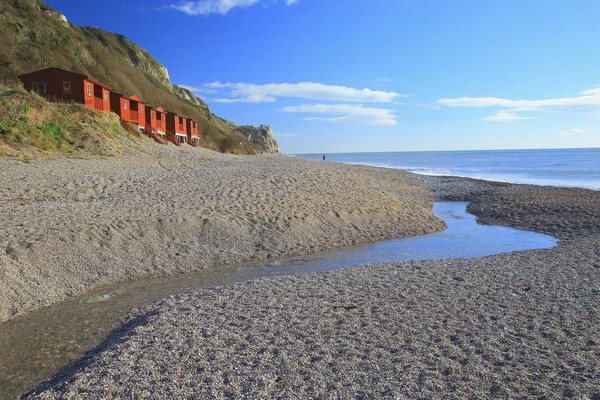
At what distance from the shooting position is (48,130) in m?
22.1

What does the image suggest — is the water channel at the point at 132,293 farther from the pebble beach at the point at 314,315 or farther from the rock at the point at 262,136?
the rock at the point at 262,136

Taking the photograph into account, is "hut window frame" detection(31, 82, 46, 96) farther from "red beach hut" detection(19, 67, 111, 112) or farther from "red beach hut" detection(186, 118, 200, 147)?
"red beach hut" detection(186, 118, 200, 147)

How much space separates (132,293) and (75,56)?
2032 inches

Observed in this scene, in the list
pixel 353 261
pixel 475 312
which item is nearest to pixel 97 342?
pixel 475 312

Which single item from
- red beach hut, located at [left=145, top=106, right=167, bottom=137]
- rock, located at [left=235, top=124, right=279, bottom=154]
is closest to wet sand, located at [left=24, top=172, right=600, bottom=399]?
red beach hut, located at [left=145, top=106, right=167, bottom=137]

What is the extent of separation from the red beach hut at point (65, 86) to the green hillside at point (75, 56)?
1615 mm

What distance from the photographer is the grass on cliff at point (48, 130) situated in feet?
65.0

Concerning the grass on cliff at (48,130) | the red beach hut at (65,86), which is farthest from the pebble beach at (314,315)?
the red beach hut at (65,86)

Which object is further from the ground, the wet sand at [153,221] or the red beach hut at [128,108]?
the red beach hut at [128,108]

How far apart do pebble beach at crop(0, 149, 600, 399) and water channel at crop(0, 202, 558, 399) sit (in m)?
0.41

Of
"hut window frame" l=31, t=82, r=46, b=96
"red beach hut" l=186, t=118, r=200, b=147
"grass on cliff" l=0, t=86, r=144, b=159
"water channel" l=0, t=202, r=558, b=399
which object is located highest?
"hut window frame" l=31, t=82, r=46, b=96

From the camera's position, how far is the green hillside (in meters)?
42.0

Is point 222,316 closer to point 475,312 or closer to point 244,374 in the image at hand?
point 244,374

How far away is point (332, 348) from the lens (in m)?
5.48
